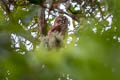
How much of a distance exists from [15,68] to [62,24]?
3.37 feet

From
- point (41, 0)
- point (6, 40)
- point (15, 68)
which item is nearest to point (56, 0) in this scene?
point (41, 0)

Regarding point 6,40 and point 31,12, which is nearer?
point 6,40

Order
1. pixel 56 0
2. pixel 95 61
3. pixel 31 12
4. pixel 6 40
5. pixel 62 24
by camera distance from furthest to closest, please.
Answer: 1. pixel 62 24
2. pixel 56 0
3. pixel 31 12
4. pixel 6 40
5. pixel 95 61

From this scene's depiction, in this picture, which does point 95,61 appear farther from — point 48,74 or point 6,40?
point 6,40

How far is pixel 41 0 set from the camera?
65cm

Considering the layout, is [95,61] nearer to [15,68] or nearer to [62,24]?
[15,68]

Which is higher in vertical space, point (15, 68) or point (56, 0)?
point (56, 0)

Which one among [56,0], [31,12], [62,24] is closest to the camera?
[31,12]

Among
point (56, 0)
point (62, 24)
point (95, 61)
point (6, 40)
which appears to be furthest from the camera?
point (62, 24)

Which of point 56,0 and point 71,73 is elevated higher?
point 56,0

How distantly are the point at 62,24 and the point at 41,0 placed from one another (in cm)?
62

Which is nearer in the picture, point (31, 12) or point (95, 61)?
point (95, 61)

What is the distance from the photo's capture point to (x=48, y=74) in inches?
9.9

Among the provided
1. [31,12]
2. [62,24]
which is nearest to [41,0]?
[31,12]
